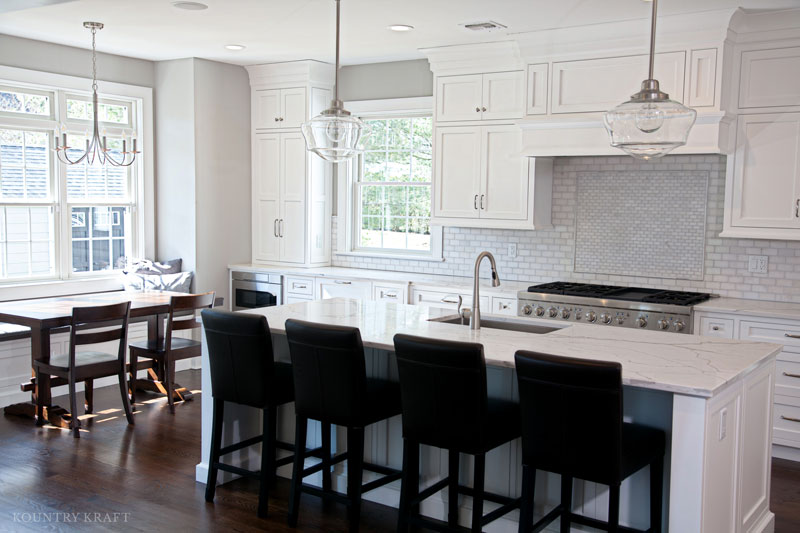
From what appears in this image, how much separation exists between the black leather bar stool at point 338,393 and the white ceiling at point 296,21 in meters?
2.39

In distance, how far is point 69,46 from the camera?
6.60 metres

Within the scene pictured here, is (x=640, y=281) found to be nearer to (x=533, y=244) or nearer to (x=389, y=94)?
(x=533, y=244)

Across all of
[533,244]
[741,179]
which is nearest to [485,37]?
[533,244]

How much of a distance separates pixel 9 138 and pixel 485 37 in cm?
393

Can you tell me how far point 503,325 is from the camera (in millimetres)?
4223

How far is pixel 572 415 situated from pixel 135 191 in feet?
18.4

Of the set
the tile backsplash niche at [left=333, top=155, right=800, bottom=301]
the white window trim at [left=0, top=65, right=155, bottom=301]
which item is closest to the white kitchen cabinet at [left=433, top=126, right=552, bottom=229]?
the tile backsplash niche at [left=333, top=155, right=800, bottom=301]

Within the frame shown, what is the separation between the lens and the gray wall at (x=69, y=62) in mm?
6223

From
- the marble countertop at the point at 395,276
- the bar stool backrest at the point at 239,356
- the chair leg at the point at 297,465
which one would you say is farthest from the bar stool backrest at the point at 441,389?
the marble countertop at the point at 395,276

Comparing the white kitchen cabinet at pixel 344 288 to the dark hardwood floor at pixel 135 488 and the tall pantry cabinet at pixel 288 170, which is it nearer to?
the tall pantry cabinet at pixel 288 170

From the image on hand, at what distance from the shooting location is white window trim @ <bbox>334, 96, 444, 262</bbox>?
692 cm

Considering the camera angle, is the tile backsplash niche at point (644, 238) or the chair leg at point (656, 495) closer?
the chair leg at point (656, 495)

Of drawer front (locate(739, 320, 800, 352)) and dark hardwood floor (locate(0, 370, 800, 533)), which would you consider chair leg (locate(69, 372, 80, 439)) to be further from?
drawer front (locate(739, 320, 800, 352))

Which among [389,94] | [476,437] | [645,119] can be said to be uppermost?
[389,94]
